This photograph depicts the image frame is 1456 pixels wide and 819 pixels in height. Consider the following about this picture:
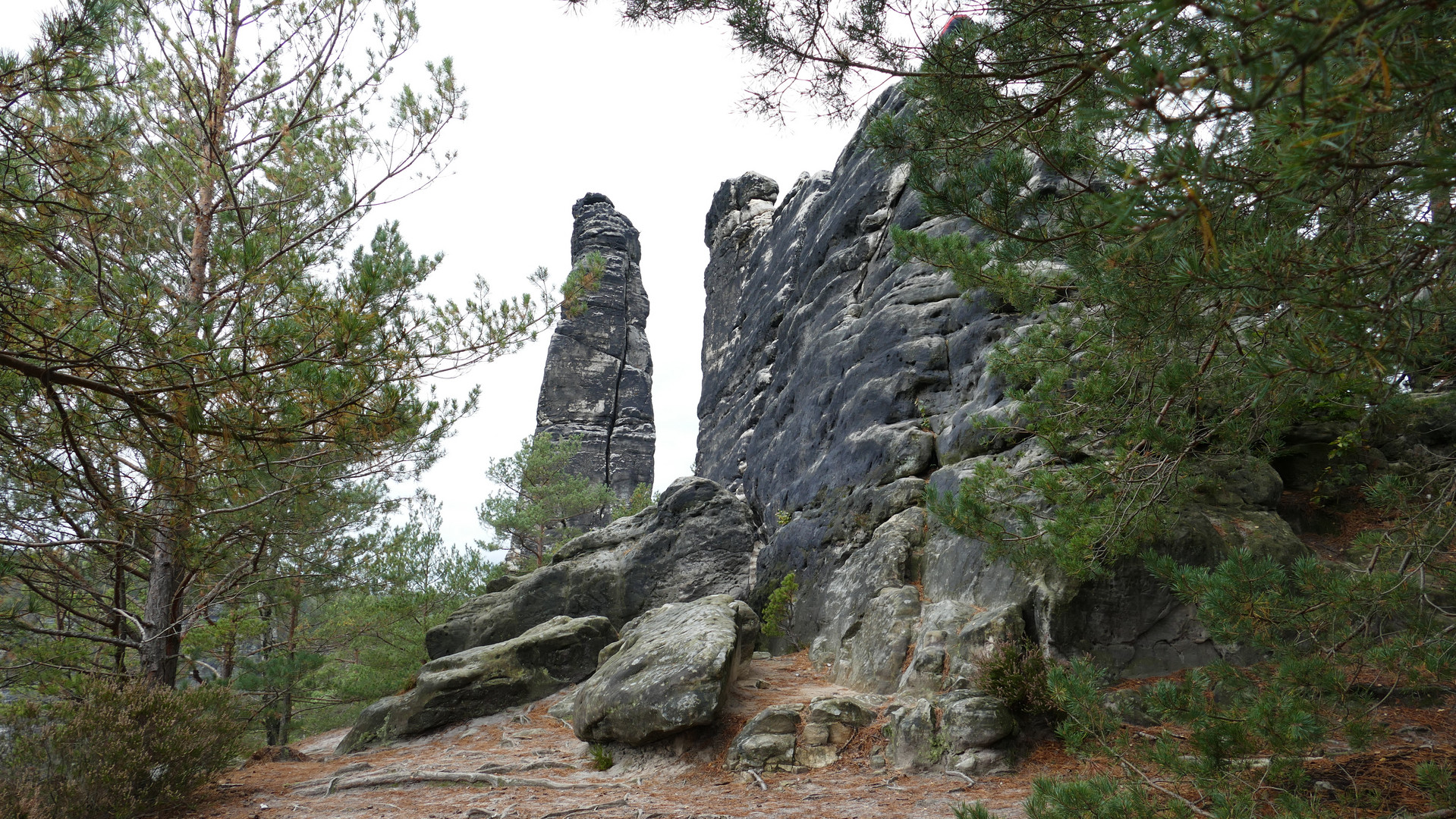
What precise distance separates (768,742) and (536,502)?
18456 millimetres

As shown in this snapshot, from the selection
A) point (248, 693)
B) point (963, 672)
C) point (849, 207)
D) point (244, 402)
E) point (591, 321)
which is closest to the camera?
point (244, 402)

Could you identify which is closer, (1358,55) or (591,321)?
(1358,55)

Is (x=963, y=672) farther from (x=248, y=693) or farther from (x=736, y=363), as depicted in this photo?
(x=736, y=363)

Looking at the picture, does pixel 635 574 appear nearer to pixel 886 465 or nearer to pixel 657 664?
pixel 886 465

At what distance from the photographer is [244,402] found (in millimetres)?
4262

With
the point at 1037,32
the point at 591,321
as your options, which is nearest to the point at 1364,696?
the point at 1037,32

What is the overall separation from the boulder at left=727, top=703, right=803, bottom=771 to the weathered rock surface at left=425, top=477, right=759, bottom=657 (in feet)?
19.8

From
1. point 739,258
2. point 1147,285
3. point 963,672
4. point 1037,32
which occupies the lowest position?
point 963,672

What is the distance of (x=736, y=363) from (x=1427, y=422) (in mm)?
15841

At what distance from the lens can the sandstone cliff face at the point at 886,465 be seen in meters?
6.13

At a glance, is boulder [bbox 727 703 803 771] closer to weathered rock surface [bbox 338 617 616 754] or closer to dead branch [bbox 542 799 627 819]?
dead branch [bbox 542 799 627 819]

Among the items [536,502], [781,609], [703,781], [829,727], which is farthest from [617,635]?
[536,502]

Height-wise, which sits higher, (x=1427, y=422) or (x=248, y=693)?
(x=1427, y=422)

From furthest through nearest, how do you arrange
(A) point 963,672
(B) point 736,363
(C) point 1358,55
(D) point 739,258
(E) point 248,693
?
(D) point 739,258
(B) point 736,363
(E) point 248,693
(A) point 963,672
(C) point 1358,55
